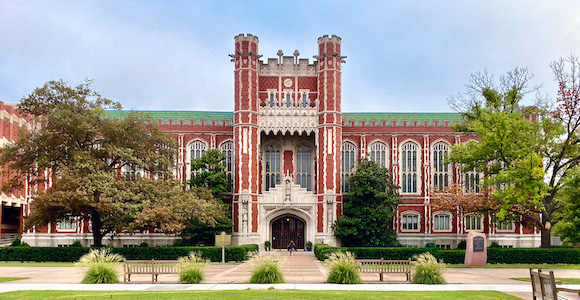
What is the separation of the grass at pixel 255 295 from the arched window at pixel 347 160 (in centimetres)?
3071

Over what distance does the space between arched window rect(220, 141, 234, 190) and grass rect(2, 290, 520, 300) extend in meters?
30.5

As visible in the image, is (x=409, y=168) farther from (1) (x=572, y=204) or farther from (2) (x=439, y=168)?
(1) (x=572, y=204)

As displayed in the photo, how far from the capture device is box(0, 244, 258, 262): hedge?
32.4 m

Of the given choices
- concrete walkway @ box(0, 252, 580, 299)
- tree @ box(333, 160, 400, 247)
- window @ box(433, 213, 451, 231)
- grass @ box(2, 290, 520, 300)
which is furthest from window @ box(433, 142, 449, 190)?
grass @ box(2, 290, 520, 300)

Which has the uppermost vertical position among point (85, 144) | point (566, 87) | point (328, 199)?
point (566, 87)

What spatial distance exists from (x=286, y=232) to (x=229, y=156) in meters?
7.92

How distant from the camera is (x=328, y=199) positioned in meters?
43.2

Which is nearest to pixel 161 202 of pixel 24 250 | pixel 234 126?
pixel 24 250

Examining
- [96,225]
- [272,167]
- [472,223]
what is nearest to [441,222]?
[472,223]

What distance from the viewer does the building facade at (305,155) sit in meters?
43.7

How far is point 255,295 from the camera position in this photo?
15.2 m

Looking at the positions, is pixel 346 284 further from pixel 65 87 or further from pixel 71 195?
pixel 65 87

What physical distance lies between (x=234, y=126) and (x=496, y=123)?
2015 cm

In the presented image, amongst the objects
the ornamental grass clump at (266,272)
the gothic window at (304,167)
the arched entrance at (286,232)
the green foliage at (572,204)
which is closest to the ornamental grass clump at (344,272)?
the ornamental grass clump at (266,272)
